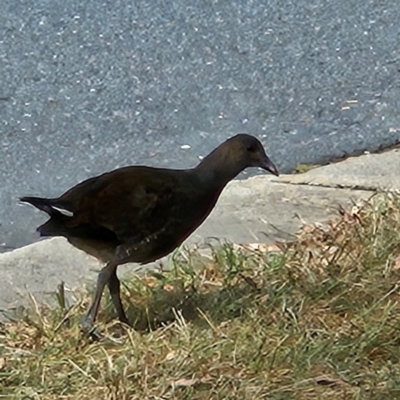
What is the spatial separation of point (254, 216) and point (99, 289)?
129cm

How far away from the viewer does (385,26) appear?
807 cm

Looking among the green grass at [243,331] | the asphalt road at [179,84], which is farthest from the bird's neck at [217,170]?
the asphalt road at [179,84]

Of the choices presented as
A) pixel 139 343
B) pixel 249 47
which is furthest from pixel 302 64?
pixel 139 343

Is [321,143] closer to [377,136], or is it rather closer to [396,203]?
[377,136]

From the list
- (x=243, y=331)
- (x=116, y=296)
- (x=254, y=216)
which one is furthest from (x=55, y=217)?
(x=254, y=216)

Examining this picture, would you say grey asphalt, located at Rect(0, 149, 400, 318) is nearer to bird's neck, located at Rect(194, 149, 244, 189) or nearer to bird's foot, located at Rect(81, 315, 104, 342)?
bird's foot, located at Rect(81, 315, 104, 342)

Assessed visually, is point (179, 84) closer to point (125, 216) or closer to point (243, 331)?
point (125, 216)

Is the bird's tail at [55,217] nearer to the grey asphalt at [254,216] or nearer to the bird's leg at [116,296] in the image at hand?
the bird's leg at [116,296]

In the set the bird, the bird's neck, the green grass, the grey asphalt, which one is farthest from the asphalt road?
the bird's neck

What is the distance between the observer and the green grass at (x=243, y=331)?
12.7 feet

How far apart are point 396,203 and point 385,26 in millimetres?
3152

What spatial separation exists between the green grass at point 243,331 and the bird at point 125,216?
21 cm

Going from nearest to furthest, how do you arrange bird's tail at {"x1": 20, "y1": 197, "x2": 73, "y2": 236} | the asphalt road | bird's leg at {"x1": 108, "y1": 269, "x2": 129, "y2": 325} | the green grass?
the green grass
bird's tail at {"x1": 20, "y1": 197, "x2": 73, "y2": 236}
bird's leg at {"x1": 108, "y1": 269, "x2": 129, "y2": 325}
the asphalt road

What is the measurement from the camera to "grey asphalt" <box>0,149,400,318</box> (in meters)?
4.91
